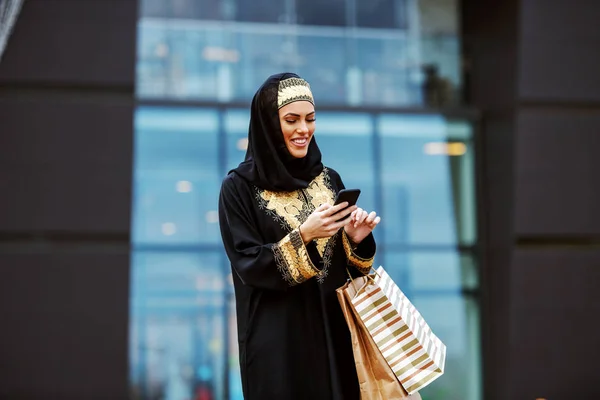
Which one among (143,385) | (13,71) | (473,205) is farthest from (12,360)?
(473,205)

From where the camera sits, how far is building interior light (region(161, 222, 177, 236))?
1012 centimetres

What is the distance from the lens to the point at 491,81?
10.5 metres

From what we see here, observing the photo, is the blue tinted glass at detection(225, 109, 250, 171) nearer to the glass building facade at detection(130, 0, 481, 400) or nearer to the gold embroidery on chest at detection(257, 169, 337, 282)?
the glass building facade at detection(130, 0, 481, 400)

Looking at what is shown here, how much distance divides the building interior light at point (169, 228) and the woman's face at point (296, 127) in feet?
23.8

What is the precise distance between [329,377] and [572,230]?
25.0ft

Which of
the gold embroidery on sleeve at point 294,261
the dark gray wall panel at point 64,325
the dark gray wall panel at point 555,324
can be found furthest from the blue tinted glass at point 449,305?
the gold embroidery on sleeve at point 294,261

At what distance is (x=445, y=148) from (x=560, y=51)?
6.01 feet

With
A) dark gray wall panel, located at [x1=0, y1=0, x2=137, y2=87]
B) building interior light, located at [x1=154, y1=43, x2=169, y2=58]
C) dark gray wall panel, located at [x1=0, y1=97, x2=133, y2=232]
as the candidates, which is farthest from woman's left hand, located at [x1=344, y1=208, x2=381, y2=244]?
building interior light, located at [x1=154, y1=43, x2=169, y2=58]

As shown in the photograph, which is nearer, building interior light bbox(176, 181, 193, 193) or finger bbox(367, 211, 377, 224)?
finger bbox(367, 211, 377, 224)

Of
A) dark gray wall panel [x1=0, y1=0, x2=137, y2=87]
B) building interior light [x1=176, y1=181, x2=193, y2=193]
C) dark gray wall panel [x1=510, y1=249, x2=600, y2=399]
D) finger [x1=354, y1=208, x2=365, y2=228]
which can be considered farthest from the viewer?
building interior light [x1=176, y1=181, x2=193, y2=193]

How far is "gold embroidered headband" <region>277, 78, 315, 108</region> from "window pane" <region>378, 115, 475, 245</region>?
7621 millimetres

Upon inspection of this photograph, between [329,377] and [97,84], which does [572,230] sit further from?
[329,377]

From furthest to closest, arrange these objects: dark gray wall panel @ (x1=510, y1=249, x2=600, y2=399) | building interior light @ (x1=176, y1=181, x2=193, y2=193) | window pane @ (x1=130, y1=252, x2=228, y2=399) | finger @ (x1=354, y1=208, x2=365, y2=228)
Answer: building interior light @ (x1=176, y1=181, x2=193, y2=193) → window pane @ (x1=130, y1=252, x2=228, y2=399) → dark gray wall panel @ (x1=510, y1=249, x2=600, y2=399) → finger @ (x1=354, y1=208, x2=365, y2=228)

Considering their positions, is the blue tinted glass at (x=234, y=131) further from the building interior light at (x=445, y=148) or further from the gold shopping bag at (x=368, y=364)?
the gold shopping bag at (x=368, y=364)
